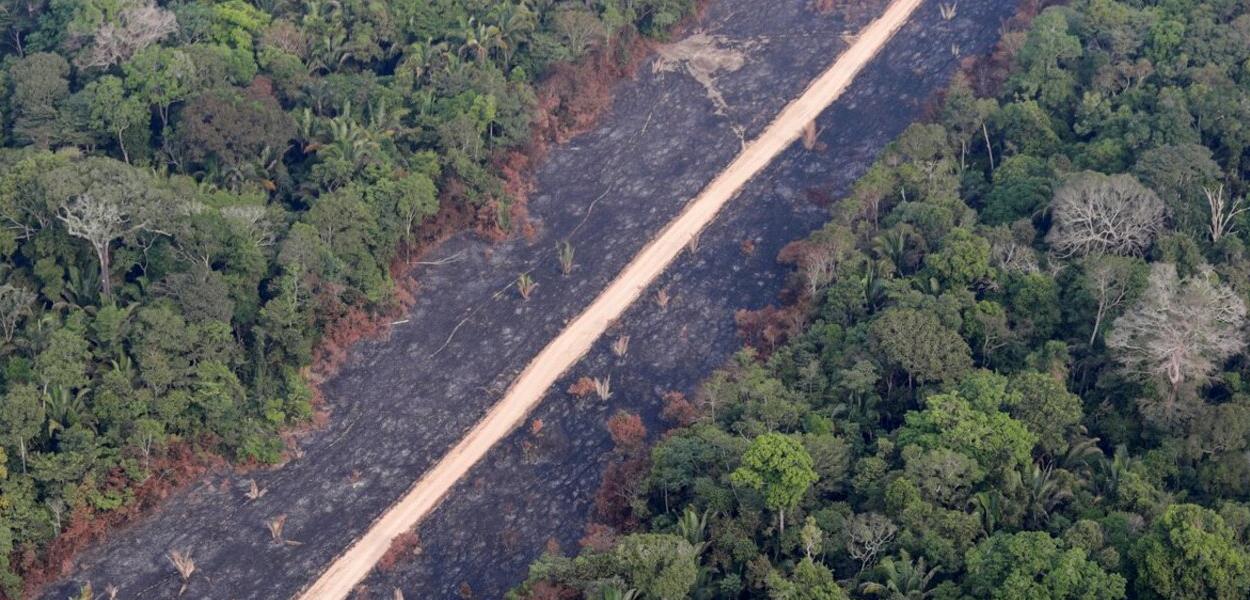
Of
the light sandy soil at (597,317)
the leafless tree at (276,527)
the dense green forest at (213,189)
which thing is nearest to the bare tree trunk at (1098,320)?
the light sandy soil at (597,317)

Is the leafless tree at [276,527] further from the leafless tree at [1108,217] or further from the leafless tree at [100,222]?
the leafless tree at [1108,217]

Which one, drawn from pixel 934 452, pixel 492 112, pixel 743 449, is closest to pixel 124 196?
pixel 492 112

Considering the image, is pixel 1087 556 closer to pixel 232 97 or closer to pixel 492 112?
pixel 492 112

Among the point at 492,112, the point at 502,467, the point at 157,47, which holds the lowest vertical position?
the point at 502,467

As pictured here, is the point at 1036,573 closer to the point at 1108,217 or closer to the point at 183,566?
the point at 1108,217

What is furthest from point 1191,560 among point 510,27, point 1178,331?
point 510,27

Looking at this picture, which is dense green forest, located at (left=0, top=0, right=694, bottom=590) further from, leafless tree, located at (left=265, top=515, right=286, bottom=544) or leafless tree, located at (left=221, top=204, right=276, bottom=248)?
leafless tree, located at (left=265, top=515, right=286, bottom=544)
